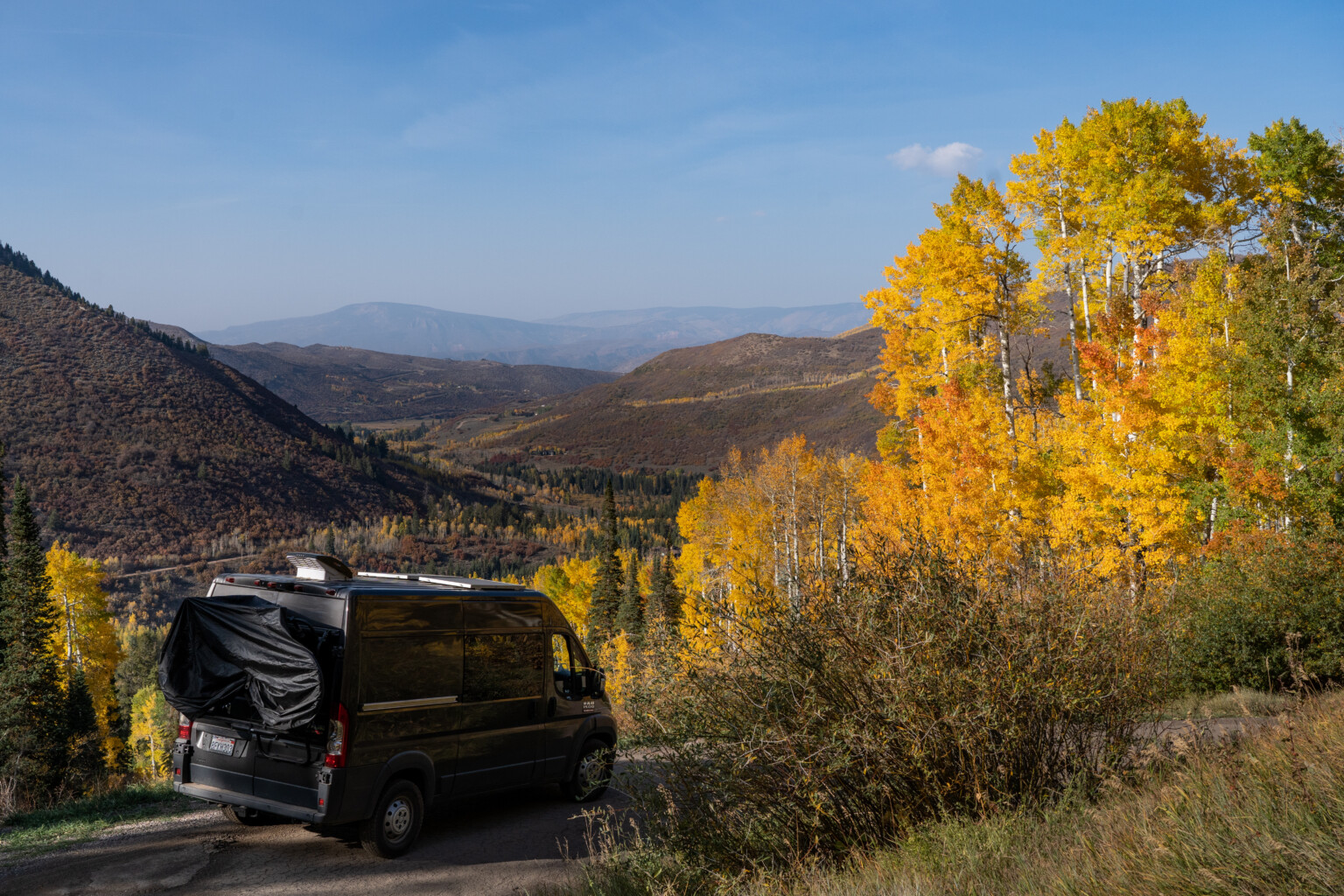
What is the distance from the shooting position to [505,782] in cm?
894

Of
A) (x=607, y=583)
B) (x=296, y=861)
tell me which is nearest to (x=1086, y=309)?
(x=296, y=861)

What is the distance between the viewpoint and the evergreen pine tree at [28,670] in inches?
1086

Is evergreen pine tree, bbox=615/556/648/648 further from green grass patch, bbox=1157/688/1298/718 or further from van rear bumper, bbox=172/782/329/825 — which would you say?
van rear bumper, bbox=172/782/329/825

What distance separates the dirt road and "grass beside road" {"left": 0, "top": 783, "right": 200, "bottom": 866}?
286 millimetres

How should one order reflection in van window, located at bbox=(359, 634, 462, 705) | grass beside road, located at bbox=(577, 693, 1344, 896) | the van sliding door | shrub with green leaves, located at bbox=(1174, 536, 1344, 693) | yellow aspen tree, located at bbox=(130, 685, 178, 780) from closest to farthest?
1. grass beside road, located at bbox=(577, 693, 1344, 896)
2. reflection in van window, located at bbox=(359, 634, 462, 705)
3. the van sliding door
4. shrub with green leaves, located at bbox=(1174, 536, 1344, 693)
5. yellow aspen tree, located at bbox=(130, 685, 178, 780)

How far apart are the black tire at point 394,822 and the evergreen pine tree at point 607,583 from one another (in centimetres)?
4106

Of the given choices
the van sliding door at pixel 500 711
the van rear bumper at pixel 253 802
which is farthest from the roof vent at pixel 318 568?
the van rear bumper at pixel 253 802

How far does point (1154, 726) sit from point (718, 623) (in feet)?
10.6

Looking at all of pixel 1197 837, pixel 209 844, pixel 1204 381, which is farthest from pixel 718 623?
pixel 1204 381

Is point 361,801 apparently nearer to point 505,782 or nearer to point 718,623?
point 505,782

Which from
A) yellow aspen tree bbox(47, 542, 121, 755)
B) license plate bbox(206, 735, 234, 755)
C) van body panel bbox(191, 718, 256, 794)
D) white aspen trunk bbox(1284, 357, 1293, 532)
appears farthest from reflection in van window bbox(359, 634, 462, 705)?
yellow aspen tree bbox(47, 542, 121, 755)

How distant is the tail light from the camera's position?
7.24 meters

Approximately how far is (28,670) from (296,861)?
30340mm

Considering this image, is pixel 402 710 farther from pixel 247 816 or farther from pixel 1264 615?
pixel 1264 615
